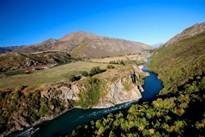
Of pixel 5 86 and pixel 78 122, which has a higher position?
pixel 5 86

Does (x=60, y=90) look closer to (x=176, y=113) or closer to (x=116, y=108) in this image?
(x=116, y=108)

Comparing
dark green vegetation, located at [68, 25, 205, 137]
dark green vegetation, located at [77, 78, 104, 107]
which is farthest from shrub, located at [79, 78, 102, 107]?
A: dark green vegetation, located at [68, 25, 205, 137]

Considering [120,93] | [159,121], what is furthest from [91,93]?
[159,121]

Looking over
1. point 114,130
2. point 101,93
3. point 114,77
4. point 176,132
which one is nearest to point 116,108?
point 101,93

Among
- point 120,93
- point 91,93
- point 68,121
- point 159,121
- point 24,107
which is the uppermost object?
point 159,121

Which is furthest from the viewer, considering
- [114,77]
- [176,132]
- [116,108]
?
[114,77]

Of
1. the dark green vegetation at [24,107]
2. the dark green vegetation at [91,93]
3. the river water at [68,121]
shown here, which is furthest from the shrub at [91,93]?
the dark green vegetation at [24,107]

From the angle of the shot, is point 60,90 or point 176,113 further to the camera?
point 60,90

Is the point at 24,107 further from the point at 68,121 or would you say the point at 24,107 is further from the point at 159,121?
the point at 159,121

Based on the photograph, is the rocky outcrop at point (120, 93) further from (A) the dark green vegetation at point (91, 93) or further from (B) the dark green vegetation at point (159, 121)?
(B) the dark green vegetation at point (159, 121)
